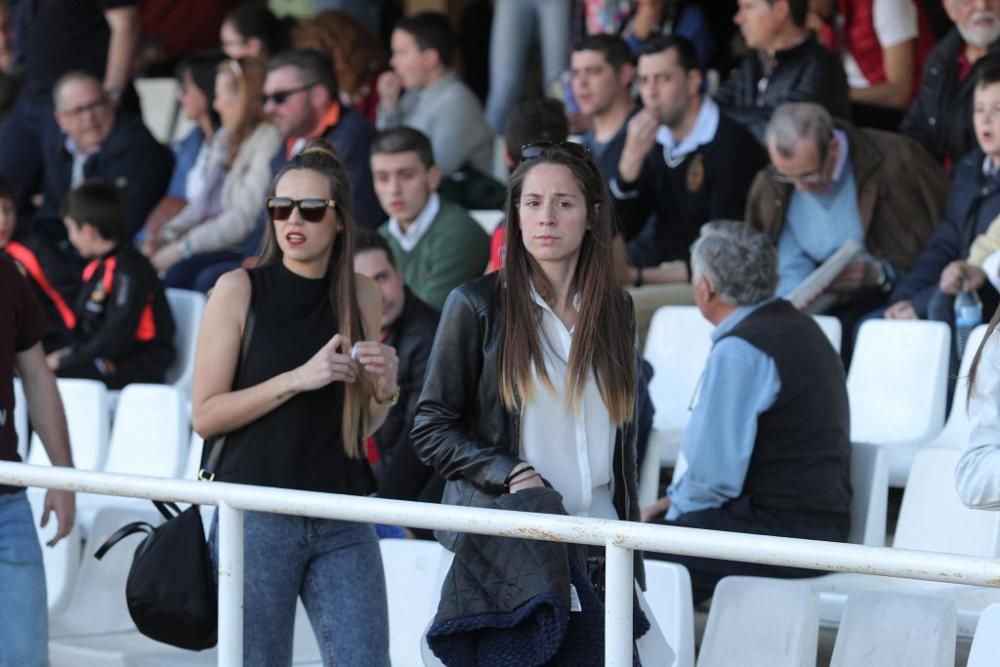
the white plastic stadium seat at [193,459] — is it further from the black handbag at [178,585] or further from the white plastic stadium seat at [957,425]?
the white plastic stadium seat at [957,425]

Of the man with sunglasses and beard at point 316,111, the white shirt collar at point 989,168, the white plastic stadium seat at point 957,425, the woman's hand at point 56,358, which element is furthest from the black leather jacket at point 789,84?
the woman's hand at point 56,358

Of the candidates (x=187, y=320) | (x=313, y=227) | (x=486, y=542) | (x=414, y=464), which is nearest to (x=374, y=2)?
(x=187, y=320)

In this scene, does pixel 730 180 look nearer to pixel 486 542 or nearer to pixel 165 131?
pixel 486 542

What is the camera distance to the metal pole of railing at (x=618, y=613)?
265cm

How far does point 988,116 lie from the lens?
5.25m

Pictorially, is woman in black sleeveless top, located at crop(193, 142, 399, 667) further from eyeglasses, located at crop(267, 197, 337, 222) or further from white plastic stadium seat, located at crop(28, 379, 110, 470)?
white plastic stadium seat, located at crop(28, 379, 110, 470)

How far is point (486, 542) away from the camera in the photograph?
2.91 metres

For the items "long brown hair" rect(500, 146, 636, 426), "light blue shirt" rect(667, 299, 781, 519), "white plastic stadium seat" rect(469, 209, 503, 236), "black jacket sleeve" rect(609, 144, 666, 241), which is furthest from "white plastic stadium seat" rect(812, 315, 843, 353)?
"long brown hair" rect(500, 146, 636, 426)

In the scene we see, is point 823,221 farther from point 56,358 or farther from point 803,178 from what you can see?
point 56,358

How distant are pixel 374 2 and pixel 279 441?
239 inches

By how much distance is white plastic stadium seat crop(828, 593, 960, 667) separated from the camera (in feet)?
10.8

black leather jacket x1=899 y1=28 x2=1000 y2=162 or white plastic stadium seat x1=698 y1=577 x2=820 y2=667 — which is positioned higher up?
black leather jacket x1=899 y1=28 x2=1000 y2=162

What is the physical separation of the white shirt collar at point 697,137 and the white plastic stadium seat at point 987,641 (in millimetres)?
3521

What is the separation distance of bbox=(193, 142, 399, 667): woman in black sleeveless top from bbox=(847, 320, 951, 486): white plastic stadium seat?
225 cm
